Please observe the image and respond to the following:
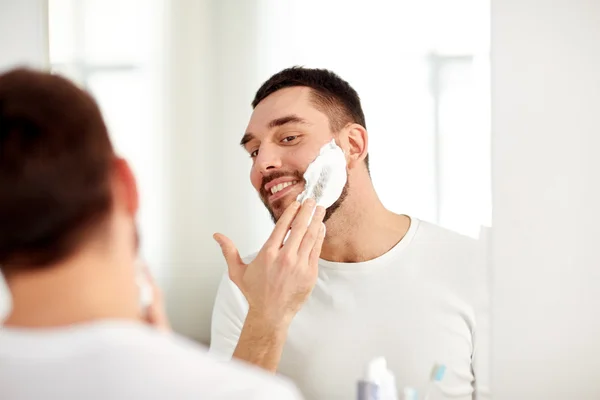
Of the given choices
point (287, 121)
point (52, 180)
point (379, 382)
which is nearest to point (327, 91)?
point (287, 121)

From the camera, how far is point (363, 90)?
100 cm

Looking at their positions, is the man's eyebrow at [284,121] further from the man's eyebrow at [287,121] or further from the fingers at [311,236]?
the fingers at [311,236]

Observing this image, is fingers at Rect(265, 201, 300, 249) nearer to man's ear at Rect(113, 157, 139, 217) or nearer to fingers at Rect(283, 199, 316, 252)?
fingers at Rect(283, 199, 316, 252)

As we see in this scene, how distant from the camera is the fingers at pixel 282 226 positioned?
94 centimetres

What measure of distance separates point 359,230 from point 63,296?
1.81 ft

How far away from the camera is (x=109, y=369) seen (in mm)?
501

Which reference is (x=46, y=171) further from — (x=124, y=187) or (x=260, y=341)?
(x=260, y=341)

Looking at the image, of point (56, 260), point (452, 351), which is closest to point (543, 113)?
point (452, 351)

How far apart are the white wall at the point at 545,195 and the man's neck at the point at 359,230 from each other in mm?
172

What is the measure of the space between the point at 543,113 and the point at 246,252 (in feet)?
1.71

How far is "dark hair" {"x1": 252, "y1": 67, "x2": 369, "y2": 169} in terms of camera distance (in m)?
1.01

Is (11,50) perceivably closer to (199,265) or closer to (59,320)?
(199,265)

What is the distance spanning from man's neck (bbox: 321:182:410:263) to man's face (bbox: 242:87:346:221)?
2 centimetres

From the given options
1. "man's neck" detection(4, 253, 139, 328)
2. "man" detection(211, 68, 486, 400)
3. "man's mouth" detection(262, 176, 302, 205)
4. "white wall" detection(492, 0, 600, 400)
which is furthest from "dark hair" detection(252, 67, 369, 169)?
"man's neck" detection(4, 253, 139, 328)
